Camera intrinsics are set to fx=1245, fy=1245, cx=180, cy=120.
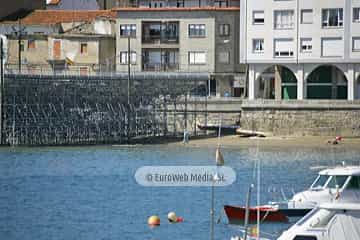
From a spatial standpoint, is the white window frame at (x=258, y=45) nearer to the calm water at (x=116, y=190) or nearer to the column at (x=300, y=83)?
the column at (x=300, y=83)

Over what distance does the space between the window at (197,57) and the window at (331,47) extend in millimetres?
17173

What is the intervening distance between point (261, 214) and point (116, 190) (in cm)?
1840

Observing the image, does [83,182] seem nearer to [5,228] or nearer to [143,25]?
[5,228]

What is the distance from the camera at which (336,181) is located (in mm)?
46188

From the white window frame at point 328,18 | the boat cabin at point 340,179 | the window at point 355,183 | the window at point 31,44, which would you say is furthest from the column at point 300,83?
the window at point 355,183

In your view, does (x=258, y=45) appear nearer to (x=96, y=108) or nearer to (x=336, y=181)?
(x=96, y=108)

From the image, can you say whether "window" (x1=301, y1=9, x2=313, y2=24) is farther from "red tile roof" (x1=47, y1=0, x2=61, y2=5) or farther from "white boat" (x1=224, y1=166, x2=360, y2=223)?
Result: "white boat" (x1=224, y1=166, x2=360, y2=223)

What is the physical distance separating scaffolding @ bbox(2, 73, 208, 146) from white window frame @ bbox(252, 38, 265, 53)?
4.80 metres

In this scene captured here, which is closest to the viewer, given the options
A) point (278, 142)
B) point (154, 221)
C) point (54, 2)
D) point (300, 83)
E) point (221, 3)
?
point (154, 221)

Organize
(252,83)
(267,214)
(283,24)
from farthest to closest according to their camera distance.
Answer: (252,83)
(283,24)
(267,214)

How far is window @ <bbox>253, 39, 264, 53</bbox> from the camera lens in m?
101

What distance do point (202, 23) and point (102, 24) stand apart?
10.1 metres

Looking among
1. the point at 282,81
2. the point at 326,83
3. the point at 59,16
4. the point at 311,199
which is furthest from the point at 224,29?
the point at 311,199

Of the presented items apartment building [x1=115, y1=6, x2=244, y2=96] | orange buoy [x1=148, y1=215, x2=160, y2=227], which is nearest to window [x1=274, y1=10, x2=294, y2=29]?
apartment building [x1=115, y1=6, x2=244, y2=96]
